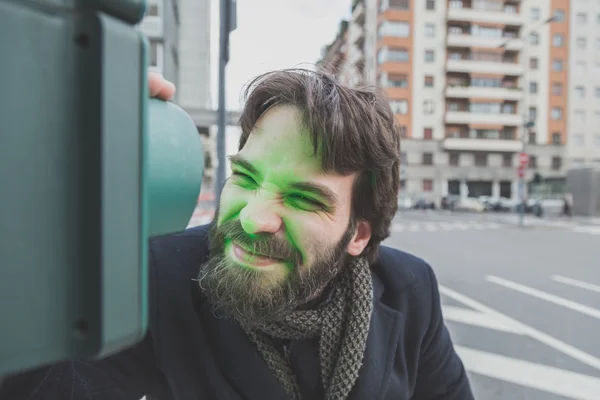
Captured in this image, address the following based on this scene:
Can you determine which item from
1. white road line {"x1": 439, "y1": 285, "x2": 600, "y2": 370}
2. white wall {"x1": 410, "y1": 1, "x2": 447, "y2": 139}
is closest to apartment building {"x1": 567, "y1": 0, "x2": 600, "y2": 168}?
white wall {"x1": 410, "y1": 1, "x2": 447, "y2": 139}

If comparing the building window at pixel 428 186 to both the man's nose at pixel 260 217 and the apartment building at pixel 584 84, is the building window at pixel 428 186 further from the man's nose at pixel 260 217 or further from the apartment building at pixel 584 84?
the man's nose at pixel 260 217

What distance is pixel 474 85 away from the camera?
130 feet

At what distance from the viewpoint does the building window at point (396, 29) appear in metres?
38.5

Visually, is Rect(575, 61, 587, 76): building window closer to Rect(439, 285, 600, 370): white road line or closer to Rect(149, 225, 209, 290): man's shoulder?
Rect(439, 285, 600, 370): white road line

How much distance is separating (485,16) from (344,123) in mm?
43672

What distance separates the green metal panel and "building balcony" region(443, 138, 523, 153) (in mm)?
41358

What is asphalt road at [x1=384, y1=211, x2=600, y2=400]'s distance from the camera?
11.4 feet

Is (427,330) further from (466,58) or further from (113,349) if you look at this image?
(466,58)

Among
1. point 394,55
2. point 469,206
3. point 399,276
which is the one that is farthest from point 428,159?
point 399,276

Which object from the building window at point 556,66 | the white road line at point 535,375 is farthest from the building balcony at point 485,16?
the white road line at point 535,375

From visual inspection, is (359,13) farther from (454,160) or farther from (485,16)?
(454,160)

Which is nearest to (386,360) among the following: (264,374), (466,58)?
(264,374)

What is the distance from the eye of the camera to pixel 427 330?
1418 mm

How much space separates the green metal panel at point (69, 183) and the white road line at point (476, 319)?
4.84m
